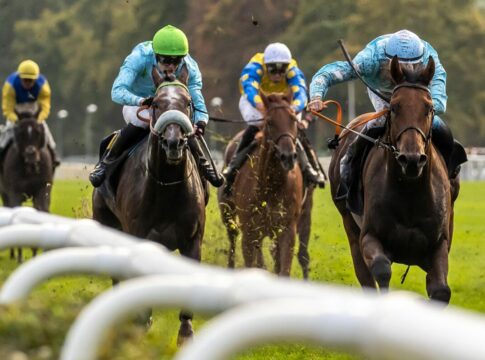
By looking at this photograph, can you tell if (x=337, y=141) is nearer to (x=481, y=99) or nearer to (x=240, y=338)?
(x=240, y=338)

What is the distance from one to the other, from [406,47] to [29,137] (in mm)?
8129

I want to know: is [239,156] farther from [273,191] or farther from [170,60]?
[170,60]

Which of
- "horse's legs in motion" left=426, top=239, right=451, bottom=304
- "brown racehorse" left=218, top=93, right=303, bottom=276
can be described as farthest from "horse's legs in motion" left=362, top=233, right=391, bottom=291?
"brown racehorse" left=218, top=93, right=303, bottom=276

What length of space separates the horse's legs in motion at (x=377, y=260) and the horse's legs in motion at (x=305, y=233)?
4.94 m

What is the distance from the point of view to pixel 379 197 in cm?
758

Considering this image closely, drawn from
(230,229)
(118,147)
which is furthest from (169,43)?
(230,229)

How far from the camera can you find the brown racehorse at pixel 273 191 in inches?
423

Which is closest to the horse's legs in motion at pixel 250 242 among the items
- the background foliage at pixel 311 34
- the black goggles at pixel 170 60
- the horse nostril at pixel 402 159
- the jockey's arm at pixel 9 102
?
the black goggles at pixel 170 60

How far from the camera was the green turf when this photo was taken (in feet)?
9.11

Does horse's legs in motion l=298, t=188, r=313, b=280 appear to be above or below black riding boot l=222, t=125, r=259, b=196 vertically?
below

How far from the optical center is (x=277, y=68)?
12.1 metres

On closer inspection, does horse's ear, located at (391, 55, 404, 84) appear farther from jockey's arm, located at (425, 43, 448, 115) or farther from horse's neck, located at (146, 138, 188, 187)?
horse's neck, located at (146, 138, 188, 187)

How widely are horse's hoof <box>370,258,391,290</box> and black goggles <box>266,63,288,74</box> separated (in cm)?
502

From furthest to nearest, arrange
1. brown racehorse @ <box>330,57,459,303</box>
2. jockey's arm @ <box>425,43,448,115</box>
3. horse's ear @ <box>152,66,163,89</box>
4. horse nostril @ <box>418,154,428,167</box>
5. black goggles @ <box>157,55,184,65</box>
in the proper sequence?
black goggles @ <box>157,55,184,65</box> → horse's ear @ <box>152,66,163,89</box> → jockey's arm @ <box>425,43,448,115</box> → brown racehorse @ <box>330,57,459,303</box> → horse nostril @ <box>418,154,428,167</box>
